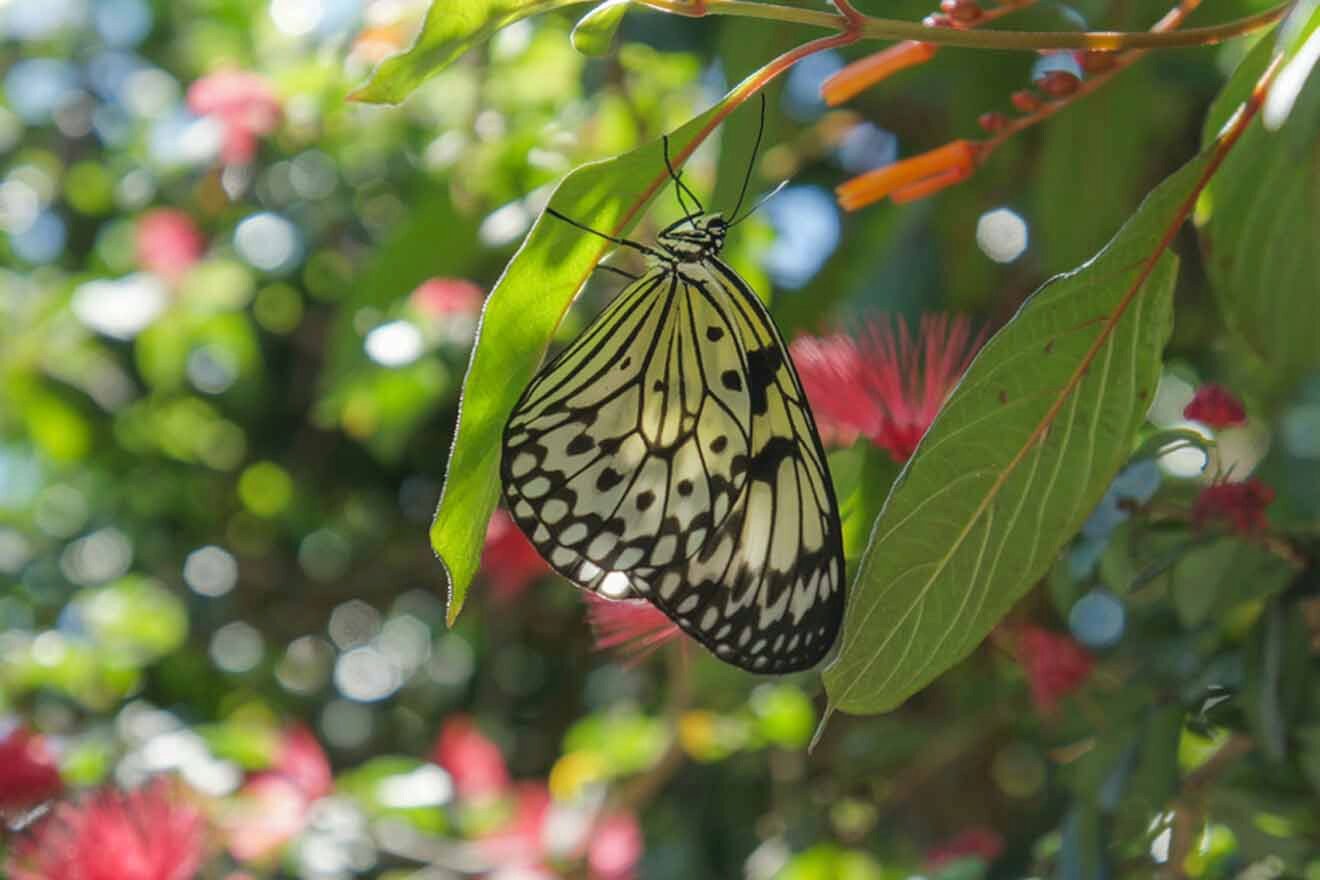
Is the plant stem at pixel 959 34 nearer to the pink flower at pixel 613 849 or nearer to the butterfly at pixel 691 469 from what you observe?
the butterfly at pixel 691 469

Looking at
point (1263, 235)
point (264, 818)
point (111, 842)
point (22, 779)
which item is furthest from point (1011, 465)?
point (264, 818)

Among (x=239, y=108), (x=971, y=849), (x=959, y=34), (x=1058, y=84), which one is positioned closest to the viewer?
(x=959, y=34)

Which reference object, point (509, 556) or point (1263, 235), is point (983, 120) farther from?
point (509, 556)

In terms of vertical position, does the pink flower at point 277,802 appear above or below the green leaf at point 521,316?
below

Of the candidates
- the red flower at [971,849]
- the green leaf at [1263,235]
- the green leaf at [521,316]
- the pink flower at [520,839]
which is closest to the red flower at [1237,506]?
the green leaf at [1263,235]

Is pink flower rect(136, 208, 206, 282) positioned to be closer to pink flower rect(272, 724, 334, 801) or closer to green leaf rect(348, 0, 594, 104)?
pink flower rect(272, 724, 334, 801)

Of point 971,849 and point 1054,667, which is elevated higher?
point 1054,667

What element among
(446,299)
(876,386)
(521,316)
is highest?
(521,316)
